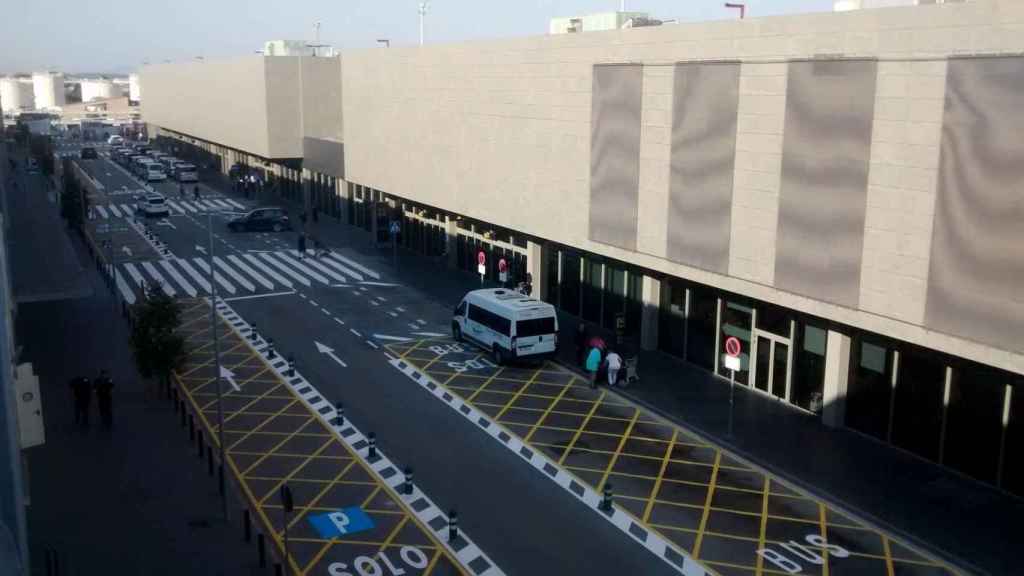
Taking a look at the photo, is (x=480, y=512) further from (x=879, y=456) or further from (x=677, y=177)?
(x=677, y=177)

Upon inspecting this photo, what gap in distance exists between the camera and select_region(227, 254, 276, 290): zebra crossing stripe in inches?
1540

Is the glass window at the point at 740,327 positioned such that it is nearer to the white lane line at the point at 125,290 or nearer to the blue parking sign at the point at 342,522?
the blue parking sign at the point at 342,522

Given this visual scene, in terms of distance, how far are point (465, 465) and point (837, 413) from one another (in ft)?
29.8

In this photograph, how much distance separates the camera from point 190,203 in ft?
217

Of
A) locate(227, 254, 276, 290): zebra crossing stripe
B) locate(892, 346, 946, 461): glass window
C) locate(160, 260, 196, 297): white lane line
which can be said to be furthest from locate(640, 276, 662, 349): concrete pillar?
locate(160, 260, 196, 297): white lane line

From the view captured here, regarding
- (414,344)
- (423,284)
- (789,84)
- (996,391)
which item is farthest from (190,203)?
(996,391)

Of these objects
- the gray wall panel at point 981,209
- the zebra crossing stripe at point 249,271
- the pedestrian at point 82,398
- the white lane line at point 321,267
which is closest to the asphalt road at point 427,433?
the white lane line at point 321,267

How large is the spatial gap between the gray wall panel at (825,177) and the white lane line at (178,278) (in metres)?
25.4

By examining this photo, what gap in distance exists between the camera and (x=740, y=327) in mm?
25203

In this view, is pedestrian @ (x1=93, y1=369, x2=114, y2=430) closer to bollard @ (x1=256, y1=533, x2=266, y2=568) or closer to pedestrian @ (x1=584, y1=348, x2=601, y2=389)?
bollard @ (x1=256, y1=533, x2=266, y2=568)

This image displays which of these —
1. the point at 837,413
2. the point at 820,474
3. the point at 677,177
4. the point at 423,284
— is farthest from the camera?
the point at 423,284

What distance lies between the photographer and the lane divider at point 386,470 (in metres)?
15.8

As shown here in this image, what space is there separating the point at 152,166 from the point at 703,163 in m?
68.4

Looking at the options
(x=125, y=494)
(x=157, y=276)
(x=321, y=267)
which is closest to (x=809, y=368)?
(x=125, y=494)
